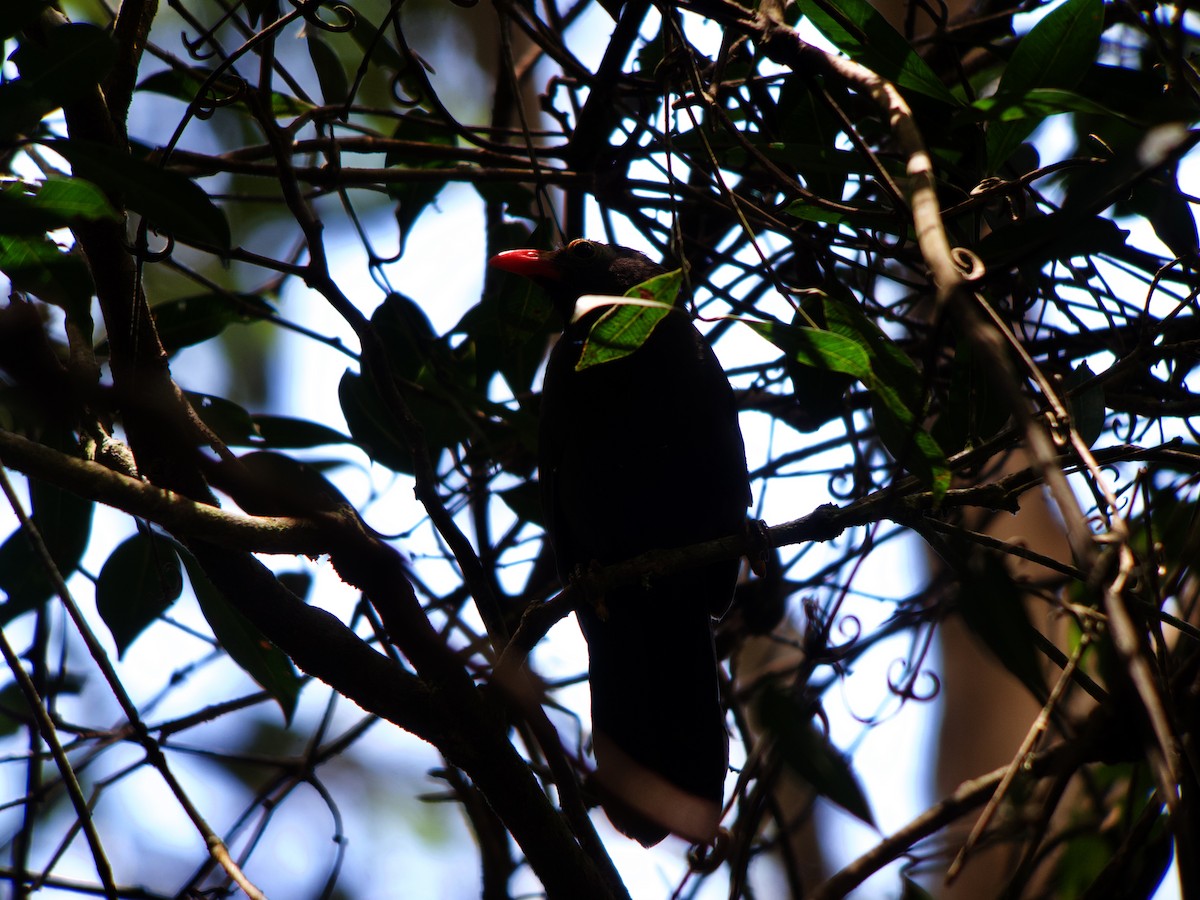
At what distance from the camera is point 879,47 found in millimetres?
2605

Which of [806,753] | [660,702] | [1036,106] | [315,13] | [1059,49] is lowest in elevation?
[806,753]

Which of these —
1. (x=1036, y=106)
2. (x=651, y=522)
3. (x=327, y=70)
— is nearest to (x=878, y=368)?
(x=1036, y=106)

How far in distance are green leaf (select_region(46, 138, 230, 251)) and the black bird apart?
4.93 ft

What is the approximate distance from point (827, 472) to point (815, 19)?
→ 178 centimetres

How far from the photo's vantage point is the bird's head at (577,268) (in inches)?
157

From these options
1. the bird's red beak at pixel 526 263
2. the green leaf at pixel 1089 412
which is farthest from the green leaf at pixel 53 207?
the green leaf at pixel 1089 412

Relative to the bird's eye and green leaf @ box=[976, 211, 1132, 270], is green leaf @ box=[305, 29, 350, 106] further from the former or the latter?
green leaf @ box=[976, 211, 1132, 270]

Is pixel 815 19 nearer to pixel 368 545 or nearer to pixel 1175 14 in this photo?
pixel 1175 14

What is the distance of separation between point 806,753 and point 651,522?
6.65ft

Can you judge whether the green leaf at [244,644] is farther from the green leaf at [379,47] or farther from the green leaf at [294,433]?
the green leaf at [379,47]

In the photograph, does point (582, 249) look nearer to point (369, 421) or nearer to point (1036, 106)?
point (369, 421)

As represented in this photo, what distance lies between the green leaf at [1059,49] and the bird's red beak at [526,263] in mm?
1883

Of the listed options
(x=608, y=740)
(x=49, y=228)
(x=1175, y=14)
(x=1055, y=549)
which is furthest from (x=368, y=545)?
(x=1055, y=549)

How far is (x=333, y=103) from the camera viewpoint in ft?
12.6
